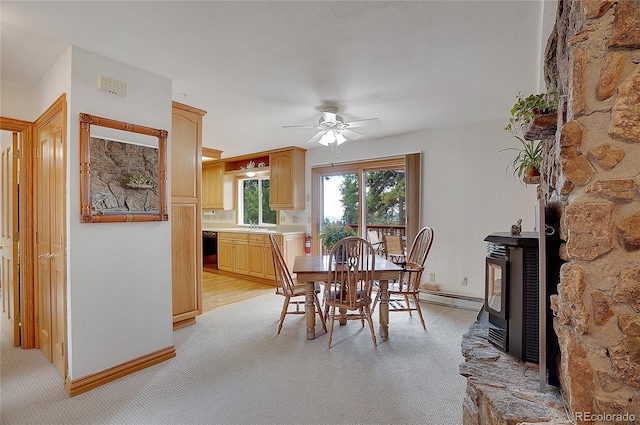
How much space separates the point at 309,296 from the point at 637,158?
2496 millimetres

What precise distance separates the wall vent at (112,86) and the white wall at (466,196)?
3.43 metres

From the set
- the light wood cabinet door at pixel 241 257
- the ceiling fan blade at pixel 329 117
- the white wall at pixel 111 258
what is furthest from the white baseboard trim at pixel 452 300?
the white wall at pixel 111 258

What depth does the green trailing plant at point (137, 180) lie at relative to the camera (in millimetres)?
2303

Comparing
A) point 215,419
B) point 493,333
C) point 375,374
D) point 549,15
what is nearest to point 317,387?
point 375,374

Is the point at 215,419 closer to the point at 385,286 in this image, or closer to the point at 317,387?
the point at 317,387

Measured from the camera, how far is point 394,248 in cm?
466

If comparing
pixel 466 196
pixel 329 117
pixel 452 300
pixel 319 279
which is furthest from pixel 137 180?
pixel 452 300

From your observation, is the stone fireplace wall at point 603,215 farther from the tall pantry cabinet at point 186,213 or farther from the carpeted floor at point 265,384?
the tall pantry cabinet at point 186,213

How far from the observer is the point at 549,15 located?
1714mm

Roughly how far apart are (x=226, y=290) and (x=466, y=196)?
3846mm

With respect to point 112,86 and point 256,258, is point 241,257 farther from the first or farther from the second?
point 112,86

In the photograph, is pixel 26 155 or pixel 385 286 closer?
pixel 26 155

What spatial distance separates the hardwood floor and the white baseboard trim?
228 cm

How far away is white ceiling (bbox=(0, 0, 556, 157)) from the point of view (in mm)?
1713
